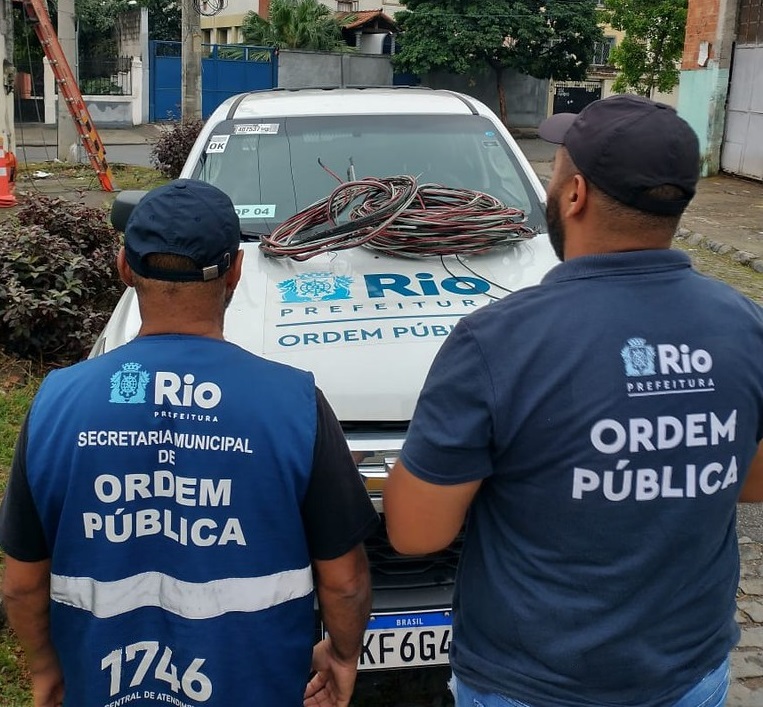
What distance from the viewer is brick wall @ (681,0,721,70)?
→ 51.7 feet

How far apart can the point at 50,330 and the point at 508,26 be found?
25.5 meters

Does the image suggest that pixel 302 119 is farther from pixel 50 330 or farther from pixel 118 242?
pixel 118 242

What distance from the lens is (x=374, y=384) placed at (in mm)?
2883

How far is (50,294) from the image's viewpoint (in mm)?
5461

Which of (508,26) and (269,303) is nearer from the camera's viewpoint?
(269,303)

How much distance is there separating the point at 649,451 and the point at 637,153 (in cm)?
51

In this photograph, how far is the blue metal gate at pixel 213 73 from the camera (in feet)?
95.7

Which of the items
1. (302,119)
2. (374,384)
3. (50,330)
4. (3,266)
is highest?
(302,119)

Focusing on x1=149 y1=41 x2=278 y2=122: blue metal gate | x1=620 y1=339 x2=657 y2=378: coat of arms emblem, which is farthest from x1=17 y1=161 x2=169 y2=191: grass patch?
x1=620 y1=339 x2=657 y2=378: coat of arms emblem

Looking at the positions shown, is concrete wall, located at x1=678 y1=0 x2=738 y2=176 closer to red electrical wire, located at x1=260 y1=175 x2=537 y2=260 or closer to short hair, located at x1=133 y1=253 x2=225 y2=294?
red electrical wire, located at x1=260 y1=175 x2=537 y2=260

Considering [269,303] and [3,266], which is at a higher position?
[269,303]

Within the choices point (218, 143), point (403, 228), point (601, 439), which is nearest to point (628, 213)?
point (601, 439)

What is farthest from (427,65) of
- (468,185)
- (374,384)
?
(374,384)

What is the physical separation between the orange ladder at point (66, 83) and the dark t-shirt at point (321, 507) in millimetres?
13084
